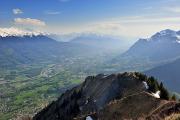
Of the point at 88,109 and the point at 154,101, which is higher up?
the point at 154,101

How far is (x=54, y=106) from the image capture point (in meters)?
194

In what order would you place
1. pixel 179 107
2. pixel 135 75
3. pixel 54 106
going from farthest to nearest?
pixel 54 106 → pixel 135 75 → pixel 179 107

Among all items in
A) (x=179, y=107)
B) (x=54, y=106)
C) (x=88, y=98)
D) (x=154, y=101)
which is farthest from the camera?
(x=54, y=106)

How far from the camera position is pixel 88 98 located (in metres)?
162

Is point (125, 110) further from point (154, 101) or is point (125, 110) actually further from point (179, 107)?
point (179, 107)

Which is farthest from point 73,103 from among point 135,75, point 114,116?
point 114,116

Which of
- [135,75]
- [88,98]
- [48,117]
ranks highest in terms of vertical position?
[135,75]

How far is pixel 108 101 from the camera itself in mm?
140125

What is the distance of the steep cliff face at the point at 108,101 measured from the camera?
96812 millimetres

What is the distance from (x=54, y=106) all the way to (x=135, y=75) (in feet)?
216

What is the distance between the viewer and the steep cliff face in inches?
3812

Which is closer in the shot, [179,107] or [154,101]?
[179,107]

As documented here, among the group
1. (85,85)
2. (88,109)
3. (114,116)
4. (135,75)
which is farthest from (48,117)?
(114,116)

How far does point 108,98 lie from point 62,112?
3514cm
